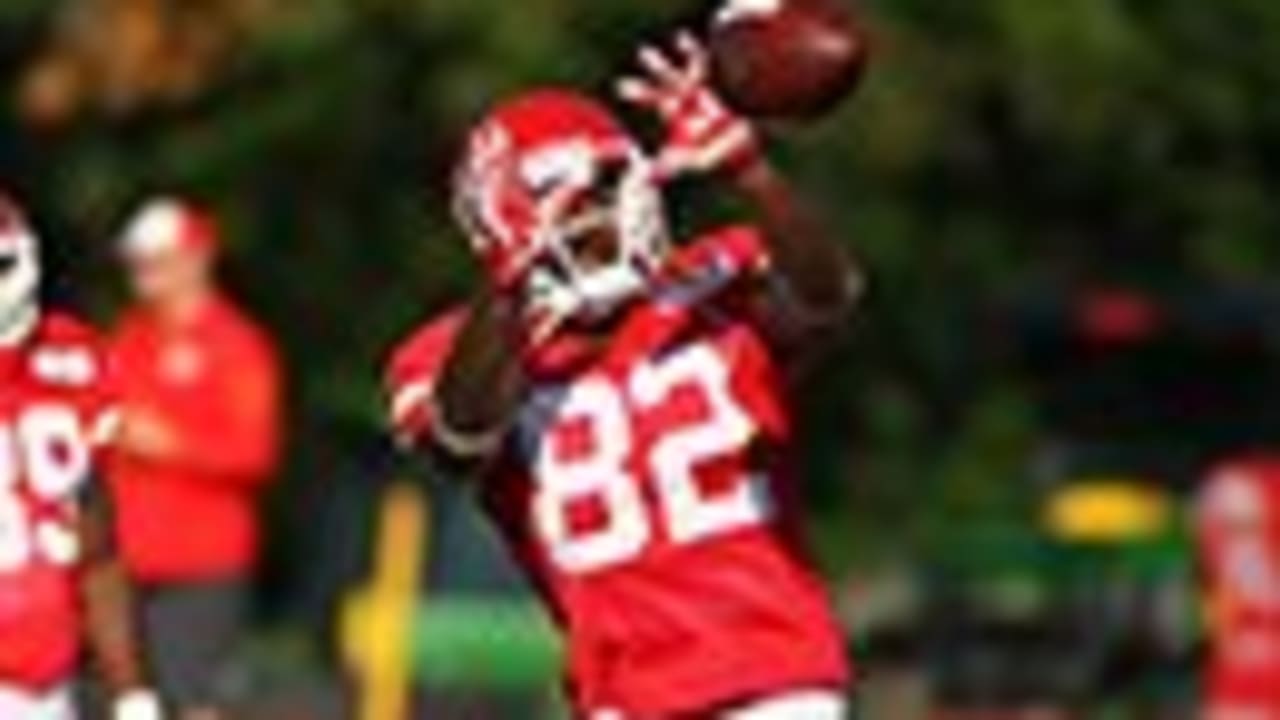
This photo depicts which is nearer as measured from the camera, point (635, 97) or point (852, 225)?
point (635, 97)

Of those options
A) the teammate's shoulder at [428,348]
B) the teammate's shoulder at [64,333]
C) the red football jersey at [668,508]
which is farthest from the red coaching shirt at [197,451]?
the red football jersey at [668,508]

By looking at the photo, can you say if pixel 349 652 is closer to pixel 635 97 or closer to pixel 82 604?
pixel 82 604

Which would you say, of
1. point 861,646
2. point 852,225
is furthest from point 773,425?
point 852,225

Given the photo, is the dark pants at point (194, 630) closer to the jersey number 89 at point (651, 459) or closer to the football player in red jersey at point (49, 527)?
the football player in red jersey at point (49, 527)

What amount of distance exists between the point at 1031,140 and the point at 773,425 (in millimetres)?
15823

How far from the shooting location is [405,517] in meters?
18.5

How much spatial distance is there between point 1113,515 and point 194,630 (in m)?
6.33

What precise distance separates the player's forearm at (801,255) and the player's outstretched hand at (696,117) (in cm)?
6

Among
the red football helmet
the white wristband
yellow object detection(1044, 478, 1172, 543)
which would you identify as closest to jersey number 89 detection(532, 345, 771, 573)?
the red football helmet

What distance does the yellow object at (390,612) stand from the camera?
1619 cm

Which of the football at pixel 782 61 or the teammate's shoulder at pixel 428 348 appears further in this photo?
the teammate's shoulder at pixel 428 348

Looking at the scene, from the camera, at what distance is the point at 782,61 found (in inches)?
371

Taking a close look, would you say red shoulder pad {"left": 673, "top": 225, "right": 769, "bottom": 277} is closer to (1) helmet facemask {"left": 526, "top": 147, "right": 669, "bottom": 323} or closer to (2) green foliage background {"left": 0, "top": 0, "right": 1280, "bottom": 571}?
(1) helmet facemask {"left": 526, "top": 147, "right": 669, "bottom": 323}

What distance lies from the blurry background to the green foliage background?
18mm
